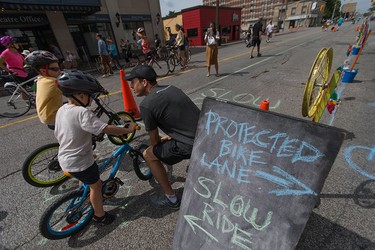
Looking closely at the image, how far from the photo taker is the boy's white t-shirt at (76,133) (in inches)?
67.3

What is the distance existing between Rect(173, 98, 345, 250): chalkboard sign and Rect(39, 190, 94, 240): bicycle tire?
1.21m

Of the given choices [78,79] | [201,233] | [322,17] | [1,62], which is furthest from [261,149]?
[322,17]

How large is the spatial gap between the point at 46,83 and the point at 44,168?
1.36 metres

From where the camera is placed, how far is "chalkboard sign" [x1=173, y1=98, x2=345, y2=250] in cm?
110

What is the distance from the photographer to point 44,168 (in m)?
2.89

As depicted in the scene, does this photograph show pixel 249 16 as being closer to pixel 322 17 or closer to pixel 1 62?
pixel 322 17

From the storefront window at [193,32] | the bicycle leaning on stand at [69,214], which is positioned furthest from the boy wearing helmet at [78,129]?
the storefront window at [193,32]

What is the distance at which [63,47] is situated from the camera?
13633mm

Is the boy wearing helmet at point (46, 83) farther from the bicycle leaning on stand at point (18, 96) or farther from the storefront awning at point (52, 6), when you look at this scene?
A: the storefront awning at point (52, 6)

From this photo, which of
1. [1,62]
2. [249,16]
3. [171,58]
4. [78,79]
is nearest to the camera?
[78,79]

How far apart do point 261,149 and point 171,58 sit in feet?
30.9

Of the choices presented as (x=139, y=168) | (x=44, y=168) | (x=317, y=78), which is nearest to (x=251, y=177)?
→ (x=139, y=168)

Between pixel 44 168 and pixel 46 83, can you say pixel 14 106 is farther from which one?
pixel 46 83

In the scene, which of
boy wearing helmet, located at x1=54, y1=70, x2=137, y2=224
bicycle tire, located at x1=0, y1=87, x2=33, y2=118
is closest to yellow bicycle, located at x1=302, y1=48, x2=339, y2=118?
boy wearing helmet, located at x1=54, y1=70, x2=137, y2=224
